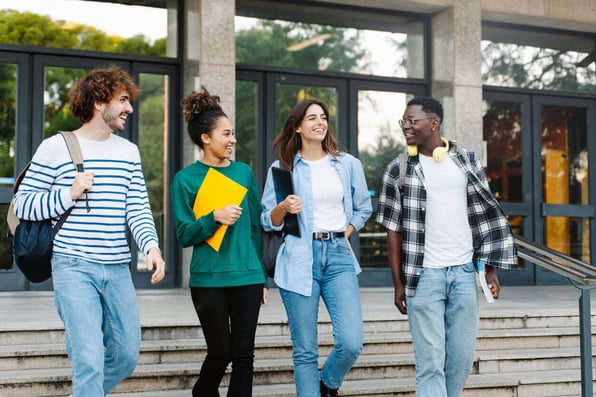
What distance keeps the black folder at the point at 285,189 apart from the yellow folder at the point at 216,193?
0.98ft

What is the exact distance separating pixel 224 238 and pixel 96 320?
96cm

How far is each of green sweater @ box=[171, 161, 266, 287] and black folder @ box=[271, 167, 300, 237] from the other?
183 mm

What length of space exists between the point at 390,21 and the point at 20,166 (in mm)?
5330

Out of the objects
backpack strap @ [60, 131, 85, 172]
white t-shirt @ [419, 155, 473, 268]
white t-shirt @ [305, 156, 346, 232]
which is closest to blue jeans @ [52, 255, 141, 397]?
backpack strap @ [60, 131, 85, 172]

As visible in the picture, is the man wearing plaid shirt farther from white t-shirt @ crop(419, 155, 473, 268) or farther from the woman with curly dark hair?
the woman with curly dark hair

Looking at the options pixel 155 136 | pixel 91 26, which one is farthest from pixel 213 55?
pixel 91 26

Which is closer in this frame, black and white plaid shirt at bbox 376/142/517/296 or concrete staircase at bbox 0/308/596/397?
black and white plaid shirt at bbox 376/142/517/296

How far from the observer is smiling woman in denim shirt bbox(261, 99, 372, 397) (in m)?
4.84

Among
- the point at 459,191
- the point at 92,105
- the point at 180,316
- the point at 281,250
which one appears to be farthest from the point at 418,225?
the point at 180,316

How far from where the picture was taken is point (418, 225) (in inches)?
182

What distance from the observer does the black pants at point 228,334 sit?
4.58 meters

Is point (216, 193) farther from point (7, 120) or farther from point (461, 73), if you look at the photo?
point (461, 73)

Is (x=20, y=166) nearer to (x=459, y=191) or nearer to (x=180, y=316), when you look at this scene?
(x=180, y=316)

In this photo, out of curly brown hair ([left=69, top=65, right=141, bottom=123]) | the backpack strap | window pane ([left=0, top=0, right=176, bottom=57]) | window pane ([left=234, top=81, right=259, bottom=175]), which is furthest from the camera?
window pane ([left=234, top=81, right=259, bottom=175])
